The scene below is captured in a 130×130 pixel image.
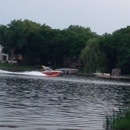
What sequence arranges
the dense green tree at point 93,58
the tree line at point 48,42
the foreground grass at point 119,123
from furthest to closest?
the tree line at point 48,42
the dense green tree at point 93,58
the foreground grass at point 119,123

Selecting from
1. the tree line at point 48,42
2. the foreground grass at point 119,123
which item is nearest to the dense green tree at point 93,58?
the tree line at point 48,42

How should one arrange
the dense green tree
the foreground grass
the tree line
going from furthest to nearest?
the tree line → the dense green tree → the foreground grass

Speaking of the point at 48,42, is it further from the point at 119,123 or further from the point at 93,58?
the point at 119,123

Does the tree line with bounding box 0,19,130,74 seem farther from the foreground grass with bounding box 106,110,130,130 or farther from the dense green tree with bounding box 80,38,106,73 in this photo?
the foreground grass with bounding box 106,110,130,130

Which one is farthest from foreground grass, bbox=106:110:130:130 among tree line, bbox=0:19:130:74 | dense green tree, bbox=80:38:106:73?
tree line, bbox=0:19:130:74

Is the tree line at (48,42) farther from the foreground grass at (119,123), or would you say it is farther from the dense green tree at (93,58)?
the foreground grass at (119,123)

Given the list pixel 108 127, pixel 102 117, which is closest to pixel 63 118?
pixel 102 117

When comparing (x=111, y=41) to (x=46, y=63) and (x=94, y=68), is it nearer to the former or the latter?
(x=94, y=68)

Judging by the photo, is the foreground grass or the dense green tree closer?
the foreground grass

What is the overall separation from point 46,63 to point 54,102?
93424mm

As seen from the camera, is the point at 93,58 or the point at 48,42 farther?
the point at 48,42

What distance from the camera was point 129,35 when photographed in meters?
106

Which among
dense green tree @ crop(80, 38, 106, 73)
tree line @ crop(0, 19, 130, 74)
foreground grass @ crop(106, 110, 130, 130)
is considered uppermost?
tree line @ crop(0, 19, 130, 74)

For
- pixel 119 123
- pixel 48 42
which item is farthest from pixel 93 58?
pixel 119 123
